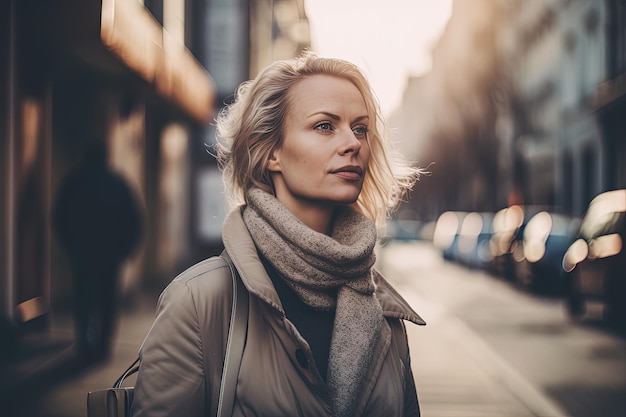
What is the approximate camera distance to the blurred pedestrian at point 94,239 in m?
7.68

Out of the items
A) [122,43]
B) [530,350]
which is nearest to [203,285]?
[530,350]

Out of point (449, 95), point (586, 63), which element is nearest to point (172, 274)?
point (586, 63)

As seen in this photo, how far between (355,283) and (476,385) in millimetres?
5419

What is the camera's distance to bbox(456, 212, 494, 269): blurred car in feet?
78.1

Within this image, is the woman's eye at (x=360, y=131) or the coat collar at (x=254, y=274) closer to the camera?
the coat collar at (x=254, y=274)

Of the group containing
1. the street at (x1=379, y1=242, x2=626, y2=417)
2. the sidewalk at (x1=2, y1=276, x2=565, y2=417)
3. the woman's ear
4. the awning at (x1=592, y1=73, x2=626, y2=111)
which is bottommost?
the street at (x1=379, y1=242, x2=626, y2=417)

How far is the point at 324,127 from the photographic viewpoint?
2.29 m

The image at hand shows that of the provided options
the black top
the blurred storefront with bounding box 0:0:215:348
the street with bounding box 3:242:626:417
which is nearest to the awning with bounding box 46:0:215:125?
the blurred storefront with bounding box 0:0:215:348

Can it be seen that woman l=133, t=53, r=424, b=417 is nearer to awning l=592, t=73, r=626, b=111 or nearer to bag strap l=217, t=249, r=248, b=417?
bag strap l=217, t=249, r=248, b=417

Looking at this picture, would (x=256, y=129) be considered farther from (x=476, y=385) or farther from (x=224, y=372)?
(x=476, y=385)

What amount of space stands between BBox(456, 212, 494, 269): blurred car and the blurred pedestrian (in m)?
15.5

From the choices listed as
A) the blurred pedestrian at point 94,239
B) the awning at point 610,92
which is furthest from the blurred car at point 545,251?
the blurred pedestrian at point 94,239

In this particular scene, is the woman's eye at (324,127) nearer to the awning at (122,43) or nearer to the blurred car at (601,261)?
the awning at (122,43)

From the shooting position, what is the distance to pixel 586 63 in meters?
32.2
